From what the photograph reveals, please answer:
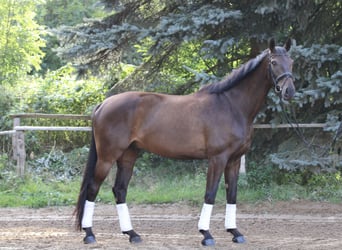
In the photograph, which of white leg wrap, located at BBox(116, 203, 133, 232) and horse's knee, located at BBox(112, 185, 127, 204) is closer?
white leg wrap, located at BBox(116, 203, 133, 232)

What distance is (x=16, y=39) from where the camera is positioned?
16.7 m

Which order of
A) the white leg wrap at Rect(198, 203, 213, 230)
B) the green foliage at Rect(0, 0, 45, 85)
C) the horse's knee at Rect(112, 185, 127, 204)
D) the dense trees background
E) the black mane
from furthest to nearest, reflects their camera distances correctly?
the green foliage at Rect(0, 0, 45, 85) → the dense trees background → the horse's knee at Rect(112, 185, 127, 204) → the black mane → the white leg wrap at Rect(198, 203, 213, 230)

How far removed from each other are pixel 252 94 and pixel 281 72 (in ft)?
1.62

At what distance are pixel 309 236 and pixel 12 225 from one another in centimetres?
400

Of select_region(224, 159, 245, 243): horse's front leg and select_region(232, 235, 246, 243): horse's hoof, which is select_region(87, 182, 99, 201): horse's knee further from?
select_region(232, 235, 246, 243): horse's hoof

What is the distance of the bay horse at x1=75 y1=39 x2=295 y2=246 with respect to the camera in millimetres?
6363

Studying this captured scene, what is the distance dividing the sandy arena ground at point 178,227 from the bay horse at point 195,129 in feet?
0.92

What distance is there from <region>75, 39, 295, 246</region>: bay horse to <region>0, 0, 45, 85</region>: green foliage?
975 cm

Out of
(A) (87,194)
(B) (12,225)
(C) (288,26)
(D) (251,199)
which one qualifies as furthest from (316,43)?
(B) (12,225)

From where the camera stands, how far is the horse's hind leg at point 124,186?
6.64 m

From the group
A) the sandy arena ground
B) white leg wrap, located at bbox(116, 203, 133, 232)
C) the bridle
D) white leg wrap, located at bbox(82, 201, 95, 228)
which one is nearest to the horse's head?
the bridle

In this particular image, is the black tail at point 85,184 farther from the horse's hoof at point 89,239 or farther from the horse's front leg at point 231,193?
the horse's front leg at point 231,193

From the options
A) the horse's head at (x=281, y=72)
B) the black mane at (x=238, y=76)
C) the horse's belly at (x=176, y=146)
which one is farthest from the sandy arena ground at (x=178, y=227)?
the black mane at (x=238, y=76)

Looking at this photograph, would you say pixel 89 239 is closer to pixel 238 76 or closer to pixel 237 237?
pixel 237 237
